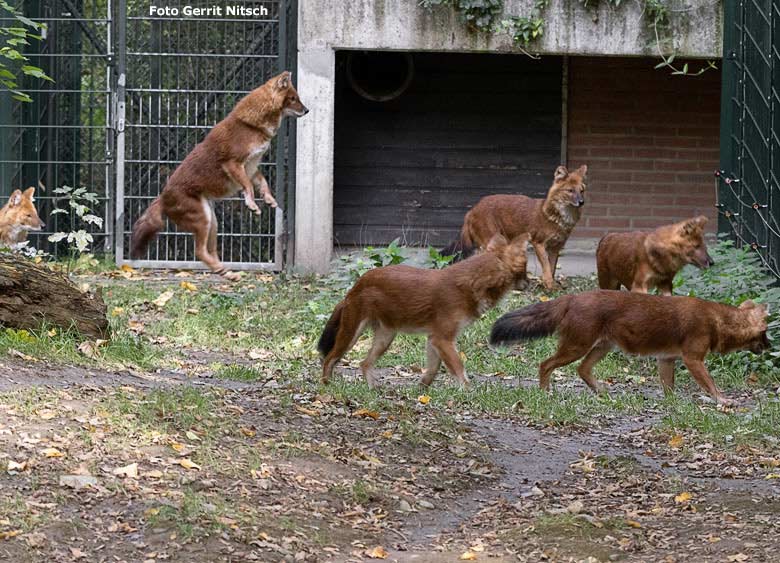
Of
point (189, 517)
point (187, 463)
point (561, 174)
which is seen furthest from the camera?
point (561, 174)

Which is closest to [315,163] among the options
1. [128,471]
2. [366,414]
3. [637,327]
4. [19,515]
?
[637,327]

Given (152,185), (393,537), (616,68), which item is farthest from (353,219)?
(393,537)

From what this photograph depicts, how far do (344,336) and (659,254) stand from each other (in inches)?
164

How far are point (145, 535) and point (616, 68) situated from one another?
14.0 meters

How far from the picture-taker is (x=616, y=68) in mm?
18125

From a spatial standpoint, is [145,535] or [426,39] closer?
[145,535]

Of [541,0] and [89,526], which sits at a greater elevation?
[541,0]

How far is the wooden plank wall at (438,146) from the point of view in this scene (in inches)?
718

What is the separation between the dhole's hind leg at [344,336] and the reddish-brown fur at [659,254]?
12.7 ft

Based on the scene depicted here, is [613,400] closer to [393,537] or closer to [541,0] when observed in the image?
[393,537]

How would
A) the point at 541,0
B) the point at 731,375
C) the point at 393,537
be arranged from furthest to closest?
the point at 541,0
the point at 731,375
the point at 393,537

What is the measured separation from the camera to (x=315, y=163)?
15.9m

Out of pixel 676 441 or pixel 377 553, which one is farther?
pixel 676 441

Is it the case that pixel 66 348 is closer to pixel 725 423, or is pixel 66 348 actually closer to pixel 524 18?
pixel 725 423
